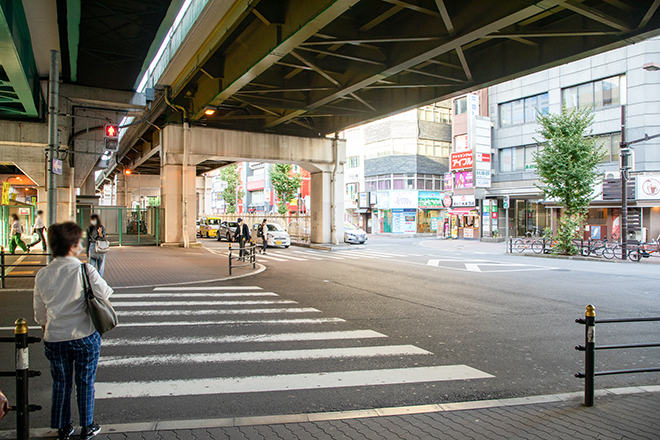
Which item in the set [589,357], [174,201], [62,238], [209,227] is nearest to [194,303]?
[62,238]

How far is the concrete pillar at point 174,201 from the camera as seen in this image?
24.3 meters

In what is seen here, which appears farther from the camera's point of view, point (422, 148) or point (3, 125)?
point (422, 148)

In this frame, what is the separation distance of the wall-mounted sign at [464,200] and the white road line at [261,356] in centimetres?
3642

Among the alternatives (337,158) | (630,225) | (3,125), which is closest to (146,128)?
(3,125)

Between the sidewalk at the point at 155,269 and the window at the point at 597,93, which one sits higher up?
the window at the point at 597,93

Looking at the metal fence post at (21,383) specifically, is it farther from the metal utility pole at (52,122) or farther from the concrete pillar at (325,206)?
the concrete pillar at (325,206)

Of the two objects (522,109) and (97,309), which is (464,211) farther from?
(97,309)

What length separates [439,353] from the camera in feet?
20.6

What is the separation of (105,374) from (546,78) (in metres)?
39.3

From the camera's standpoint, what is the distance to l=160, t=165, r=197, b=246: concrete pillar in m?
24.3

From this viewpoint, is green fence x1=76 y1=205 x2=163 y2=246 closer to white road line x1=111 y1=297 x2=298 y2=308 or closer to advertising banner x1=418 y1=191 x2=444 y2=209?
white road line x1=111 y1=297 x2=298 y2=308

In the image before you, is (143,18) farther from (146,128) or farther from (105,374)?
(146,128)

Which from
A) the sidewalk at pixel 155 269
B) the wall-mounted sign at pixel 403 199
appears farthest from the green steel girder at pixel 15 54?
the wall-mounted sign at pixel 403 199

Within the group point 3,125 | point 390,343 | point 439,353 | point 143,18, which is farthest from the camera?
point 3,125
